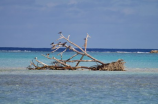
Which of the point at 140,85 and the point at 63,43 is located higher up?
the point at 63,43

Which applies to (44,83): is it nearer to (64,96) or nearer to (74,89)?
(74,89)

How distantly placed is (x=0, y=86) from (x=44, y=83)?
1985 millimetres

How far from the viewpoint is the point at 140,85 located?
16375 millimetres

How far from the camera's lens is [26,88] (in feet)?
49.2

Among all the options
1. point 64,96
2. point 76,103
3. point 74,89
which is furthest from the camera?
point 74,89

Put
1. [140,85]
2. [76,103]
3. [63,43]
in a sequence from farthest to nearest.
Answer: [63,43] < [140,85] < [76,103]

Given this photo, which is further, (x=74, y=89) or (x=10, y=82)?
(x=10, y=82)

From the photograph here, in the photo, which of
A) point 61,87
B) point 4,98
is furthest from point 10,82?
point 4,98

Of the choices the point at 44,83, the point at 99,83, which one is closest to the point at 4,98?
the point at 44,83

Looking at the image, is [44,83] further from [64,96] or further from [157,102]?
[157,102]

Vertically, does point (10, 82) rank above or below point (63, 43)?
below

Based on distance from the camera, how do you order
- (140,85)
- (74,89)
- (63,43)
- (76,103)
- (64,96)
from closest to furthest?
(76,103)
(64,96)
(74,89)
(140,85)
(63,43)

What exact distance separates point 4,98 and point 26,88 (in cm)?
242

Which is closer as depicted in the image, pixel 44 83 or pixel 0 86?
pixel 0 86
